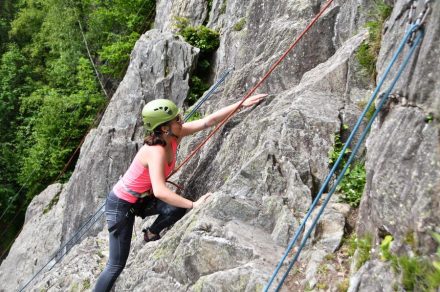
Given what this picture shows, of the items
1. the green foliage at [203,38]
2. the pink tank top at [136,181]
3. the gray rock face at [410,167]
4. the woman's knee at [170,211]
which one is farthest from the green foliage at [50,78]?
the gray rock face at [410,167]

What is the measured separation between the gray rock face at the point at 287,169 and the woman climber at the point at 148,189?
0.94 feet

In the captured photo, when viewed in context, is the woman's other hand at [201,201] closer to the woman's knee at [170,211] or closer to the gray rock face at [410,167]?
the woman's knee at [170,211]

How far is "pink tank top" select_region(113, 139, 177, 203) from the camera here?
569 cm

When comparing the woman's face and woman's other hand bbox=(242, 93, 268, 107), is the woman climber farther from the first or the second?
woman's other hand bbox=(242, 93, 268, 107)

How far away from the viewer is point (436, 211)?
346 cm

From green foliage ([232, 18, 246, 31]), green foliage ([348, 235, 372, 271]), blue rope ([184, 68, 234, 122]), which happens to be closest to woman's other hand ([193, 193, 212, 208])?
green foliage ([348, 235, 372, 271])

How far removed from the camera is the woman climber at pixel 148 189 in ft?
17.9

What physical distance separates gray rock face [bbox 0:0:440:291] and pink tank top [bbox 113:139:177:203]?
25.5 inches

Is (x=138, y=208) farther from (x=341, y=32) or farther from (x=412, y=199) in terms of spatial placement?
(x=341, y=32)

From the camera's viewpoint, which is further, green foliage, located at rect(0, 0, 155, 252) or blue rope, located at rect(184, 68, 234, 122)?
green foliage, located at rect(0, 0, 155, 252)

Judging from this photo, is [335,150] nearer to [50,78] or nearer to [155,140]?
[155,140]

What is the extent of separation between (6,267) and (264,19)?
11.7 meters

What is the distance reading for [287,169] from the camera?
566 cm

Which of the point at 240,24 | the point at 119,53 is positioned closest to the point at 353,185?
the point at 240,24
